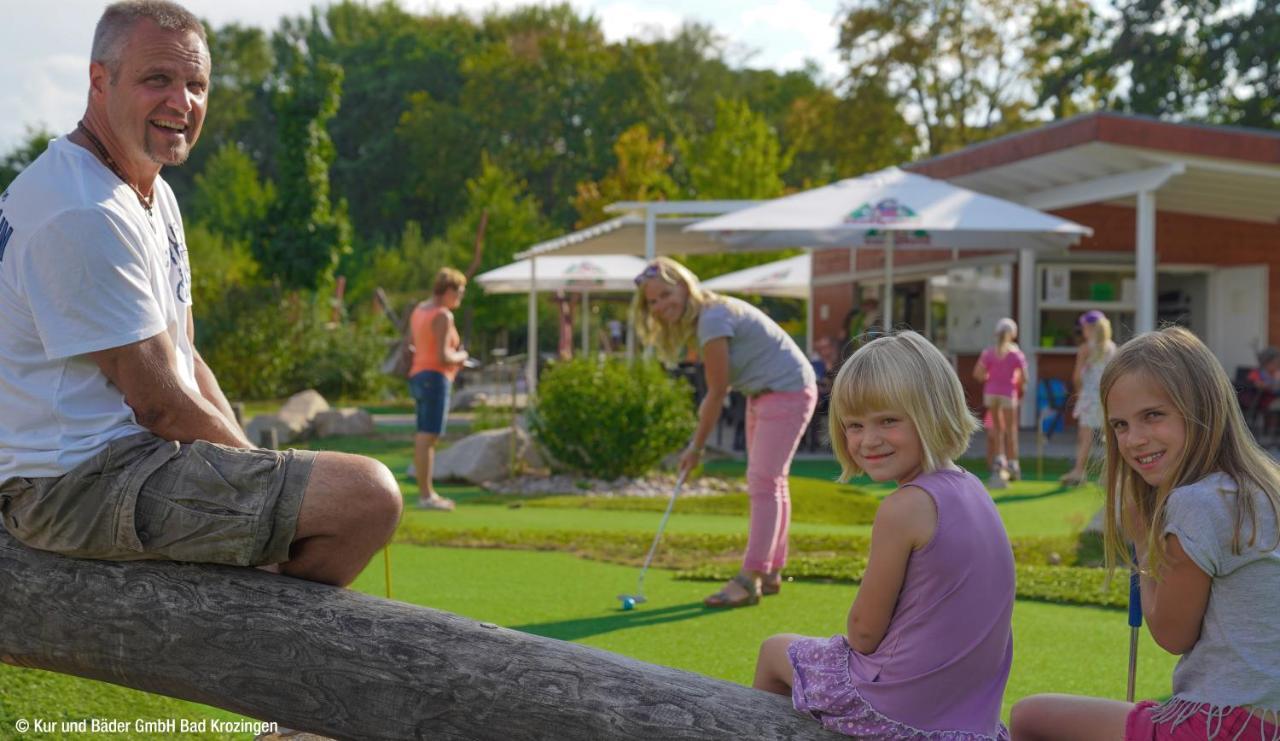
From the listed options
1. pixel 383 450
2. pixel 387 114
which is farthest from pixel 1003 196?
pixel 387 114

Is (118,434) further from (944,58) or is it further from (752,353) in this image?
(944,58)

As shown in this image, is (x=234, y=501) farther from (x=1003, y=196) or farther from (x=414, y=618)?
(x=1003, y=196)

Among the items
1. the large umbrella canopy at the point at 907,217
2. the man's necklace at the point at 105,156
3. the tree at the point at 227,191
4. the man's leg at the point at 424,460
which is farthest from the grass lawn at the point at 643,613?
the tree at the point at 227,191

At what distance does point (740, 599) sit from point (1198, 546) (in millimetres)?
3775

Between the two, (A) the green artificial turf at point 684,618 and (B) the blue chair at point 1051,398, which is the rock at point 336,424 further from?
(A) the green artificial turf at point 684,618

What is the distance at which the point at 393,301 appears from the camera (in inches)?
1481

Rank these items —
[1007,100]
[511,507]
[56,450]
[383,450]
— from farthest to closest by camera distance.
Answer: [1007,100], [383,450], [511,507], [56,450]

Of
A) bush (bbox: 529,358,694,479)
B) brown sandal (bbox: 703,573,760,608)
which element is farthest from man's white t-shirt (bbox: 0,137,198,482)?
bush (bbox: 529,358,694,479)

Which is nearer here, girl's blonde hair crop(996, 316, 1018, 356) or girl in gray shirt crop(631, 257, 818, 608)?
girl in gray shirt crop(631, 257, 818, 608)

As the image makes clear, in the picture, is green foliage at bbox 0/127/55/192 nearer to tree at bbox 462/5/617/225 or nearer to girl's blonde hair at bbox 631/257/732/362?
tree at bbox 462/5/617/225

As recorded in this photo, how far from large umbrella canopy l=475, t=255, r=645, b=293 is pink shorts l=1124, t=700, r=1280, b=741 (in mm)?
20121

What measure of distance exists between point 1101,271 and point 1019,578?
1253 cm

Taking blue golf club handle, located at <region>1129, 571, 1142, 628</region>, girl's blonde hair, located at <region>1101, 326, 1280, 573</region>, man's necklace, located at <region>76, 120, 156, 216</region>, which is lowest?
blue golf club handle, located at <region>1129, 571, 1142, 628</region>

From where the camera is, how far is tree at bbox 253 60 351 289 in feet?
84.2
